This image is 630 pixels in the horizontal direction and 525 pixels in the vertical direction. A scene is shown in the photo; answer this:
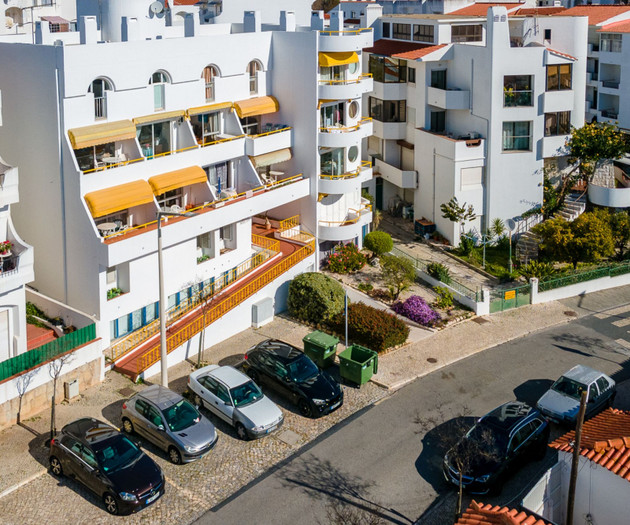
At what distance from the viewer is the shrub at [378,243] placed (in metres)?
43.8

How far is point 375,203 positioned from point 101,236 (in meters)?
26.4

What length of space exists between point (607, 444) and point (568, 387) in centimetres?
802

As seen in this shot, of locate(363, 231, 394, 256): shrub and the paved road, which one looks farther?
locate(363, 231, 394, 256): shrub

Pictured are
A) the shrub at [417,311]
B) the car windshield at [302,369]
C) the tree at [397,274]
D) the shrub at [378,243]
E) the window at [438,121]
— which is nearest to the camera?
the car windshield at [302,369]

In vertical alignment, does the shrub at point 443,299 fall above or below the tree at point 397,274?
below

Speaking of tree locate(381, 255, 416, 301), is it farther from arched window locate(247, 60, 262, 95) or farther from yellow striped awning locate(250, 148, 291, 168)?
arched window locate(247, 60, 262, 95)

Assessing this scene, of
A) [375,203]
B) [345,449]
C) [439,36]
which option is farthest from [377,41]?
[345,449]

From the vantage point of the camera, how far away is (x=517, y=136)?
4825cm

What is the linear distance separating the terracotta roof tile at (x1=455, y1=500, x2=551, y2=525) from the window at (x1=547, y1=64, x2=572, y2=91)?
3307 centimetres

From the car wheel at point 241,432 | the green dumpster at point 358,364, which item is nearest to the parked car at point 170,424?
the car wheel at point 241,432

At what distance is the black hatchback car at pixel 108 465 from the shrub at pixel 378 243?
21256 mm

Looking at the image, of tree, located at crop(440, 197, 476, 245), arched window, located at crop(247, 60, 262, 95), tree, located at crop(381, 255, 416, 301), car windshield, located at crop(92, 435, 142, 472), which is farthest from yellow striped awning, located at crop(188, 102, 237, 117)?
car windshield, located at crop(92, 435, 142, 472)

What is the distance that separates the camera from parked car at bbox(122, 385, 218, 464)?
2627 centimetres

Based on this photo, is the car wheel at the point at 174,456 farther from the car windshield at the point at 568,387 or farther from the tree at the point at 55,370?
the car windshield at the point at 568,387
